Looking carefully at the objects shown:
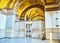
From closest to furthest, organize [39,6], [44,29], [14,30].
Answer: [44,29] → [14,30] → [39,6]

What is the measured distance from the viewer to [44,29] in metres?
10.5

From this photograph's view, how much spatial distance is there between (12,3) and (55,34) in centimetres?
525

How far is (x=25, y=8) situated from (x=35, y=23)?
144 inches

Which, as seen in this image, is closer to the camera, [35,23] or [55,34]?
[55,34]

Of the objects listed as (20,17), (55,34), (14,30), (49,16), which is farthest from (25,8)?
(55,34)

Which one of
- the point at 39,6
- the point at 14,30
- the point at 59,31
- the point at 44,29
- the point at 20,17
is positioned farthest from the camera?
the point at 20,17

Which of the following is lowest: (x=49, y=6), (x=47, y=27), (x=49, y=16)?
(x=47, y=27)

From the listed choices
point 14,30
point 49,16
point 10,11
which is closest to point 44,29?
point 49,16

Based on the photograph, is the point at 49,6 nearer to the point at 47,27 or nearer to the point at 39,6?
the point at 47,27

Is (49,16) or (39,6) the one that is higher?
(39,6)

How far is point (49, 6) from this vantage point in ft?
32.6

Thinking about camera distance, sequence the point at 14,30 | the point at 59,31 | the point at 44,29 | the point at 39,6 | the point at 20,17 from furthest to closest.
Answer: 1. the point at 20,17
2. the point at 39,6
3. the point at 14,30
4. the point at 44,29
5. the point at 59,31

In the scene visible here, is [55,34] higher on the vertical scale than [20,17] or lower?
lower

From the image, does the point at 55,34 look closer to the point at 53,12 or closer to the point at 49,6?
the point at 53,12
